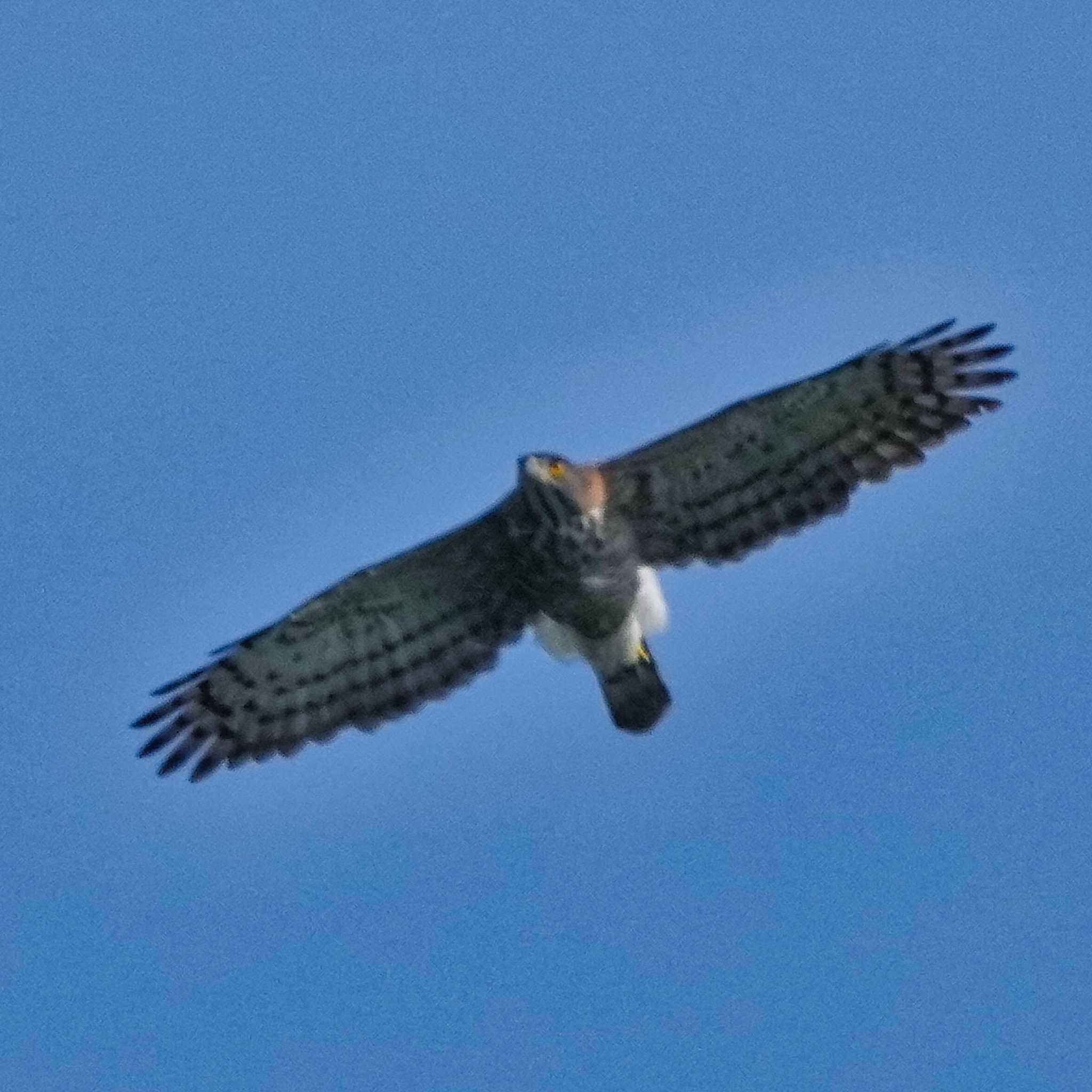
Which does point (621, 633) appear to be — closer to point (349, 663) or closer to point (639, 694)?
point (639, 694)

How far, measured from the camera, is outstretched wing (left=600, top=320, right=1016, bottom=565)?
14.5 metres

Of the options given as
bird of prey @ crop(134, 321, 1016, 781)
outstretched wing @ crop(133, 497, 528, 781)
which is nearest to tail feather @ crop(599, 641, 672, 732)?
bird of prey @ crop(134, 321, 1016, 781)

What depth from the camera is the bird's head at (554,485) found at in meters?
13.9

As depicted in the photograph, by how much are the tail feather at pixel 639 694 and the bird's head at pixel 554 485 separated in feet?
3.54

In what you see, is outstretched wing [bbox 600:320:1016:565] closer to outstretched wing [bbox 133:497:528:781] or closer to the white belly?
the white belly

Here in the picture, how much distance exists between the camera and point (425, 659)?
48.6 feet

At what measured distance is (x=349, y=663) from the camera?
585 inches

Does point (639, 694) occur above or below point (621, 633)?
below

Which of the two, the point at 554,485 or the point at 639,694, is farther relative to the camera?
the point at 639,694

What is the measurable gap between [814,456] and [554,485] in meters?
1.48

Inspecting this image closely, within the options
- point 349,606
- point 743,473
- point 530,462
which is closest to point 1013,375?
point 743,473

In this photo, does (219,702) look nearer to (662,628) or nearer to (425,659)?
(425,659)

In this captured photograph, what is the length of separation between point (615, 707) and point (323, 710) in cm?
151

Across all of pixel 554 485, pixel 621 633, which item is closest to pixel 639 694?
pixel 621 633
